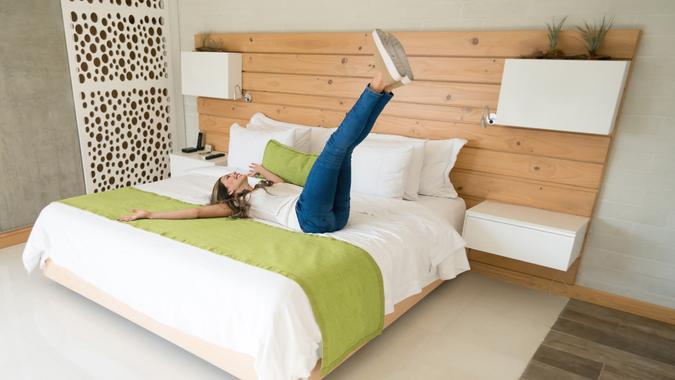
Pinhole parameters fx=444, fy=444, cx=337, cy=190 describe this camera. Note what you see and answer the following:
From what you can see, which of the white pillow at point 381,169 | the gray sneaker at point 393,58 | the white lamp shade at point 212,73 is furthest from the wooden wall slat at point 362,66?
the gray sneaker at point 393,58

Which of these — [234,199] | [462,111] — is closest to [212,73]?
[234,199]

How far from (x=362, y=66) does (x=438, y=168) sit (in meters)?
0.94

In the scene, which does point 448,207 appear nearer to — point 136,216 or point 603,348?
point 603,348

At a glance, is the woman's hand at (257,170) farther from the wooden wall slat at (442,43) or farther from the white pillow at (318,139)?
the wooden wall slat at (442,43)

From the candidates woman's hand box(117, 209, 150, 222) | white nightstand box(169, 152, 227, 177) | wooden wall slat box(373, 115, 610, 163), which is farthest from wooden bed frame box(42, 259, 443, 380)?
white nightstand box(169, 152, 227, 177)

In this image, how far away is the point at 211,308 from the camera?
5.75 feet

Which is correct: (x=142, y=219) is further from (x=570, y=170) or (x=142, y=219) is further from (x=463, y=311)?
(x=570, y=170)

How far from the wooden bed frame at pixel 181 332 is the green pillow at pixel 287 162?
0.99 meters

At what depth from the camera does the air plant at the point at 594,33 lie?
2.39 meters

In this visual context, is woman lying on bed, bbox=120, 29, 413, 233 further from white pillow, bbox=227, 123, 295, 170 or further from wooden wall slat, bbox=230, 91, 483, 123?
wooden wall slat, bbox=230, 91, 483, 123

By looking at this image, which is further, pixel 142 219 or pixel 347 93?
pixel 347 93

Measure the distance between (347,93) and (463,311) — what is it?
5.72 ft

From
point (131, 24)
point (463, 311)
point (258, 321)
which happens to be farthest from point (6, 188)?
point (463, 311)

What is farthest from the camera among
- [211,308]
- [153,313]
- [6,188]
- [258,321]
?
[6,188]
